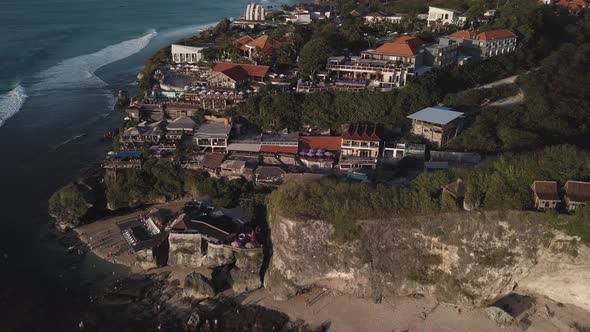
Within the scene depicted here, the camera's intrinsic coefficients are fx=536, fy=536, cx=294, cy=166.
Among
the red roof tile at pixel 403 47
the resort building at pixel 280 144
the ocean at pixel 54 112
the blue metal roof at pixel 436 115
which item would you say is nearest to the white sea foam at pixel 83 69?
the ocean at pixel 54 112

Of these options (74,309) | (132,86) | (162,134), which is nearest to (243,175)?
(162,134)

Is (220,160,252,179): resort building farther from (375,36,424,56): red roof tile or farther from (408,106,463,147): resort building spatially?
(375,36,424,56): red roof tile

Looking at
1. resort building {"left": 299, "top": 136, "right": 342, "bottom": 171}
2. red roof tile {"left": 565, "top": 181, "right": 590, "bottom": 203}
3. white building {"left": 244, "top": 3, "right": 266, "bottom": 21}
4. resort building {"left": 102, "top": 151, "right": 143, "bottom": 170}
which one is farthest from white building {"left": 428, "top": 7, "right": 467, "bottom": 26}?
resort building {"left": 102, "top": 151, "right": 143, "bottom": 170}

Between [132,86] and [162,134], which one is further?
[132,86]

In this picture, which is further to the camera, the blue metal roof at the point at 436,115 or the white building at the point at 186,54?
the white building at the point at 186,54

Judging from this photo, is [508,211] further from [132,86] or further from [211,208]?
[132,86]

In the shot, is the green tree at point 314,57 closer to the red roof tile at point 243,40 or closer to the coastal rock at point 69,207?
the red roof tile at point 243,40
